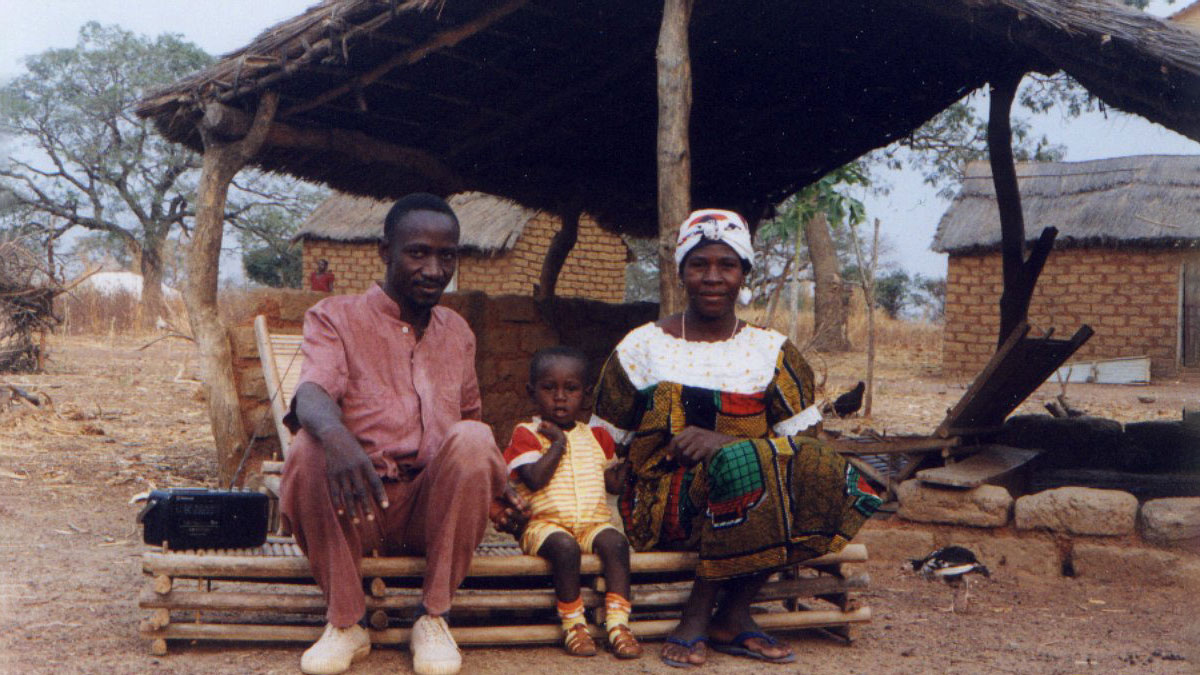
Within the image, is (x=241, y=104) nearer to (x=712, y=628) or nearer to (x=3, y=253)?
(x=712, y=628)

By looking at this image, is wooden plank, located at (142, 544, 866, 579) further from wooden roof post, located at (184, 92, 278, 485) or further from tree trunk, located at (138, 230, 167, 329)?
tree trunk, located at (138, 230, 167, 329)

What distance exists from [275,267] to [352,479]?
27.8 meters

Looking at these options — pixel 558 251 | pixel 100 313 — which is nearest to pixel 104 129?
pixel 100 313

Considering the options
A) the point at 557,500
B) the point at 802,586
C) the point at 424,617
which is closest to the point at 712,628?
the point at 802,586

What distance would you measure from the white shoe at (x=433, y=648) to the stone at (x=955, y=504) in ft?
8.65

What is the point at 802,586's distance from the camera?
10.8 ft

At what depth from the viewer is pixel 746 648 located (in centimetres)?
308

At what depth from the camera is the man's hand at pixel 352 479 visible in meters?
2.57

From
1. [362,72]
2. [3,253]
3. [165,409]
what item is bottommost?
[165,409]

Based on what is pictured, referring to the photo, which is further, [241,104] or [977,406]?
[241,104]

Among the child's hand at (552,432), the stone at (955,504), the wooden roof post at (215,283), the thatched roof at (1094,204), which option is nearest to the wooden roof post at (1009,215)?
the stone at (955,504)

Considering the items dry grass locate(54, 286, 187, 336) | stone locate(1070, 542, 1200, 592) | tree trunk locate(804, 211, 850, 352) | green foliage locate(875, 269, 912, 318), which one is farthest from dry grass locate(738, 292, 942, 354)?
stone locate(1070, 542, 1200, 592)

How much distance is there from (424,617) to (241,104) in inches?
147

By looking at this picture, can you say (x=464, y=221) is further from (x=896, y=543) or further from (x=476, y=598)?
(x=476, y=598)
